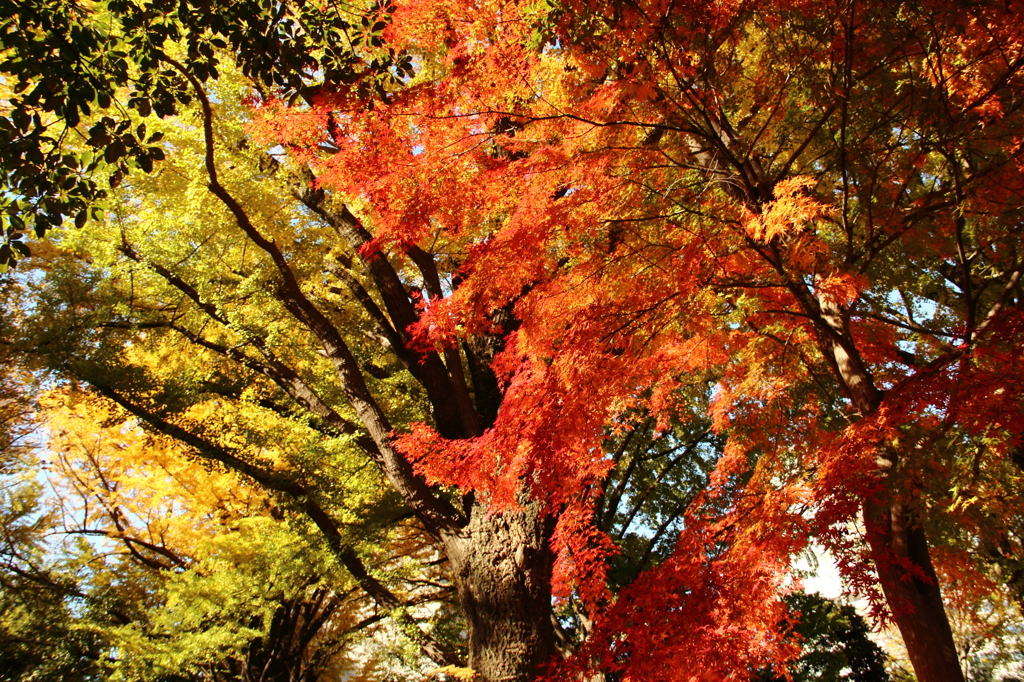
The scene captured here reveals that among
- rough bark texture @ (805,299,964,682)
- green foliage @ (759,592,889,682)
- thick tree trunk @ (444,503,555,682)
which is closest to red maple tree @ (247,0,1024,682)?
rough bark texture @ (805,299,964,682)

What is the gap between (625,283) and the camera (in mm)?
5441

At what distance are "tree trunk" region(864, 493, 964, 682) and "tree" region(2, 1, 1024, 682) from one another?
0.02 m

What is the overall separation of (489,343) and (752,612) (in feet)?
12.1

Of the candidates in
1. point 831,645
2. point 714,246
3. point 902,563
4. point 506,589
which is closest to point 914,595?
point 902,563

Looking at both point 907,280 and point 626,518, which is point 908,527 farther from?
point 626,518

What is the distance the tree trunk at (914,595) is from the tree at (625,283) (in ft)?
0.07

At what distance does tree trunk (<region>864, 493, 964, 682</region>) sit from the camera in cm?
382

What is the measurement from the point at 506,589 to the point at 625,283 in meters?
2.95

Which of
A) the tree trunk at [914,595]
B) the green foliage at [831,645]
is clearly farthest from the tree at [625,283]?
the green foliage at [831,645]

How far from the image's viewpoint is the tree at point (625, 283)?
4098mm

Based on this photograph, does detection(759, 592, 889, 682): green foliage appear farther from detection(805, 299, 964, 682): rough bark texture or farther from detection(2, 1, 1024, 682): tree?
detection(805, 299, 964, 682): rough bark texture

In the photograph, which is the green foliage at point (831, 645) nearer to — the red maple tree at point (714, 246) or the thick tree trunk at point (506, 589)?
the red maple tree at point (714, 246)

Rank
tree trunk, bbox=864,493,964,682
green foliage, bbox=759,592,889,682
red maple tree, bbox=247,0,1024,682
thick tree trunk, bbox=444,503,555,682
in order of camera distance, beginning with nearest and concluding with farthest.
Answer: tree trunk, bbox=864,493,964,682 → red maple tree, bbox=247,0,1024,682 → thick tree trunk, bbox=444,503,555,682 → green foliage, bbox=759,592,889,682

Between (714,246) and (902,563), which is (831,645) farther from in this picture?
(714,246)
